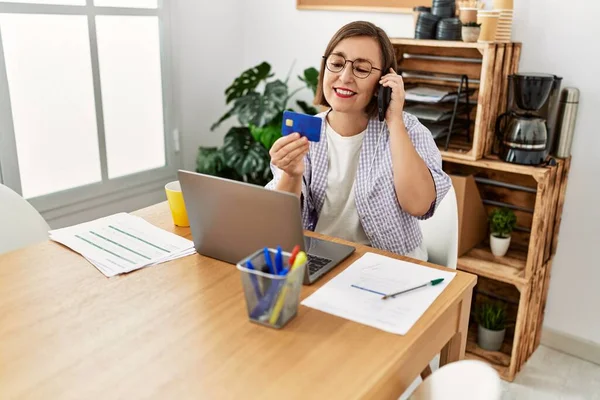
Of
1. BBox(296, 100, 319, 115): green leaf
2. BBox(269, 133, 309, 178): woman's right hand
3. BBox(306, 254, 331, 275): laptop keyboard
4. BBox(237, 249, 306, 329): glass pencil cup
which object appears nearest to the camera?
BBox(237, 249, 306, 329): glass pencil cup

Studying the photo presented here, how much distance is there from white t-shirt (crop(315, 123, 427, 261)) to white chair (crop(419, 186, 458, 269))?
0.26ft

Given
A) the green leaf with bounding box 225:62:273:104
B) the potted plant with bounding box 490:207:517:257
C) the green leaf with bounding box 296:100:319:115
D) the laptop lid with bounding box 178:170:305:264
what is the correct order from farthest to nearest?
the green leaf with bounding box 296:100:319:115, the green leaf with bounding box 225:62:273:104, the potted plant with bounding box 490:207:517:257, the laptop lid with bounding box 178:170:305:264

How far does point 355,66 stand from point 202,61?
1727mm

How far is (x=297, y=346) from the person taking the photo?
98 centimetres

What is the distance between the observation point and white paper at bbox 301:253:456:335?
3.49 feet

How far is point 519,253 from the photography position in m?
2.34

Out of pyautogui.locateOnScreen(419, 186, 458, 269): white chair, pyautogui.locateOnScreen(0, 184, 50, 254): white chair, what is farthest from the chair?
pyautogui.locateOnScreen(0, 184, 50, 254): white chair

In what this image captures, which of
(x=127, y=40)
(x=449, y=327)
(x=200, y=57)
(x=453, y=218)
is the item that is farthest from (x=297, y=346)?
(x=200, y=57)

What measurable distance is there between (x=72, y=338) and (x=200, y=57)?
231cm

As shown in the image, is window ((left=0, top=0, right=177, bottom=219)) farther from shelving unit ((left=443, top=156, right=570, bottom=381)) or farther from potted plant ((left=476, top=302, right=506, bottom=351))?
potted plant ((left=476, top=302, right=506, bottom=351))

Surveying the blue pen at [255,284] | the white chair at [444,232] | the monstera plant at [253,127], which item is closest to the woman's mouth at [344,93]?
the white chair at [444,232]

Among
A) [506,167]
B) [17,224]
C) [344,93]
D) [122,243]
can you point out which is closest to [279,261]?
[122,243]

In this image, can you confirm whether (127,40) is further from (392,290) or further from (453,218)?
(392,290)

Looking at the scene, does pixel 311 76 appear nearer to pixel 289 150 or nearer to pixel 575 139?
pixel 575 139
